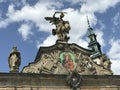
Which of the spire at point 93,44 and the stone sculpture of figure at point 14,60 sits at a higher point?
the spire at point 93,44

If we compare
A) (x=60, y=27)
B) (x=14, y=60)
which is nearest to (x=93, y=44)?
(x=60, y=27)

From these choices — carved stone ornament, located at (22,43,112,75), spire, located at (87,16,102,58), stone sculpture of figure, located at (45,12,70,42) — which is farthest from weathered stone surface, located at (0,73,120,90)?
spire, located at (87,16,102,58)

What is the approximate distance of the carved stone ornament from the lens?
24484 mm

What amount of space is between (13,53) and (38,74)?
7.51 feet

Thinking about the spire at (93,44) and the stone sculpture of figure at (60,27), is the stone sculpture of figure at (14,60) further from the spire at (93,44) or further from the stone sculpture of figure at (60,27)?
the spire at (93,44)

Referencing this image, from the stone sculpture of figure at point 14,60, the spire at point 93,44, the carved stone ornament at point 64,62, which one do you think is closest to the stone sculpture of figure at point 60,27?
the carved stone ornament at point 64,62

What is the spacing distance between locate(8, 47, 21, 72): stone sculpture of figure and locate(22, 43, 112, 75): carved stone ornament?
1.97ft

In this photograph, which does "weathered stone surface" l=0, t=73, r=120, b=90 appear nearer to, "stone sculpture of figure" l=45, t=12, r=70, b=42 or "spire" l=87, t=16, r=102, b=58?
"stone sculpture of figure" l=45, t=12, r=70, b=42

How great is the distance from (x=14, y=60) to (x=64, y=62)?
3.74m

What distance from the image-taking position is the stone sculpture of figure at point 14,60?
23.8 metres

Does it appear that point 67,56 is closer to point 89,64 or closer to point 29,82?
point 89,64

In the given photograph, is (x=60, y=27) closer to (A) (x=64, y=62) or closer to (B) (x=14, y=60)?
(A) (x=64, y=62)

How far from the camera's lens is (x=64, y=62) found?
25250 millimetres

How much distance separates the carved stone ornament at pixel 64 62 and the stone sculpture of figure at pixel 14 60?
0.60 meters
